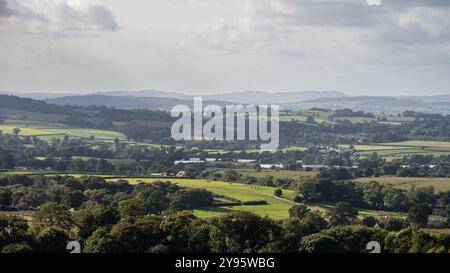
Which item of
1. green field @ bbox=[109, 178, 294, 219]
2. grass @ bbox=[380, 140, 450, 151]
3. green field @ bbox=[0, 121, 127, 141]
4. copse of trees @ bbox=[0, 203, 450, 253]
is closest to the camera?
copse of trees @ bbox=[0, 203, 450, 253]

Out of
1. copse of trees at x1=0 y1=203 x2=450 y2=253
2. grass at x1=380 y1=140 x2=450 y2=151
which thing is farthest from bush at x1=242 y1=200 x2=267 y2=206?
grass at x1=380 y1=140 x2=450 y2=151

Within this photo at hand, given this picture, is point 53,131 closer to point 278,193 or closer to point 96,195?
point 278,193

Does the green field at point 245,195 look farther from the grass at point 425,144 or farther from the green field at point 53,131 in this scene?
the grass at point 425,144

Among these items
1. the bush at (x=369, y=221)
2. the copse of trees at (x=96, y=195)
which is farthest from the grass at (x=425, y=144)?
the copse of trees at (x=96, y=195)

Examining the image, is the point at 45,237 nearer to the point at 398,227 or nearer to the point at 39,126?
the point at 398,227

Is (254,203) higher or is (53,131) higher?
(53,131)

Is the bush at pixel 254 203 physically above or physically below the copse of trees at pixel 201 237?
below

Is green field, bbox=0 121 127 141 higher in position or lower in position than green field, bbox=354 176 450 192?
higher

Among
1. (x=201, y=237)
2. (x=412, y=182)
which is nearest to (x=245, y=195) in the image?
(x=412, y=182)

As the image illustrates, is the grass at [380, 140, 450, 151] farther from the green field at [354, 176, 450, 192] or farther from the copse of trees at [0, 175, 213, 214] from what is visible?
the copse of trees at [0, 175, 213, 214]
